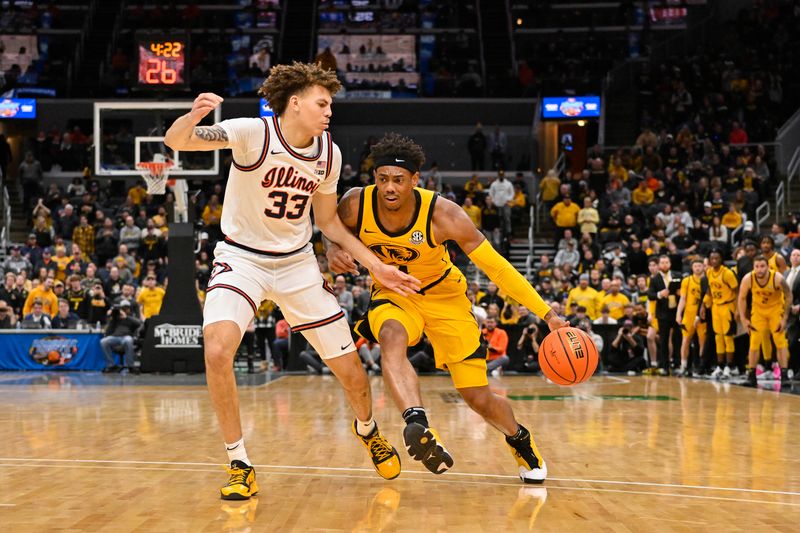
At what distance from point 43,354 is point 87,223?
5.34 metres

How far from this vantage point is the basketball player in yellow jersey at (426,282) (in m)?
6.02

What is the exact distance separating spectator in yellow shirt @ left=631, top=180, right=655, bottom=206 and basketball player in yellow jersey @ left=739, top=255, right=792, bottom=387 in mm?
9661

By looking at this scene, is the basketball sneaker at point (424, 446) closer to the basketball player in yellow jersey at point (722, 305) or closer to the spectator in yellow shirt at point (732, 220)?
the basketball player in yellow jersey at point (722, 305)

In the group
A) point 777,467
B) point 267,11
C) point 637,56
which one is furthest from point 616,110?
point 777,467

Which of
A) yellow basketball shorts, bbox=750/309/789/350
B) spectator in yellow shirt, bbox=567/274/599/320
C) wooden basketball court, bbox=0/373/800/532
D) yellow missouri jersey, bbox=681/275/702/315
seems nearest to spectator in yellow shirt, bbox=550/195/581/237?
spectator in yellow shirt, bbox=567/274/599/320

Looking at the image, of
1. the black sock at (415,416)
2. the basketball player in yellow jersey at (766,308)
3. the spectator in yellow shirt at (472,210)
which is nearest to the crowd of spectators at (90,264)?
the spectator in yellow shirt at (472,210)

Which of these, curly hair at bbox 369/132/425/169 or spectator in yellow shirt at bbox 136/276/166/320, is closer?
curly hair at bbox 369/132/425/169

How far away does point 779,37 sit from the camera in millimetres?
29891

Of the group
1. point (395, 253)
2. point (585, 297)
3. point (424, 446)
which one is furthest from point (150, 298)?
point (424, 446)

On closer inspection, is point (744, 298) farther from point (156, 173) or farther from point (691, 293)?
point (156, 173)

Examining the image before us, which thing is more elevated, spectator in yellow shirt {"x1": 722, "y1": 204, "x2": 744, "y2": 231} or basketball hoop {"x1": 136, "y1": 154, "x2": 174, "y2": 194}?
basketball hoop {"x1": 136, "y1": 154, "x2": 174, "y2": 194}

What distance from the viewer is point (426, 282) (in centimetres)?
633

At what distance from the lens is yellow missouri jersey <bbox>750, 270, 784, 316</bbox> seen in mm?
13945

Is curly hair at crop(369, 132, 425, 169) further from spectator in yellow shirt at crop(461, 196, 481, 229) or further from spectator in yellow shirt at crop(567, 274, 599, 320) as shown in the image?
spectator in yellow shirt at crop(461, 196, 481, 229)
